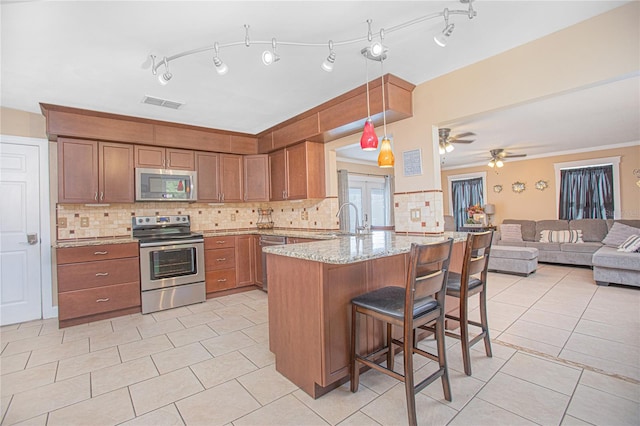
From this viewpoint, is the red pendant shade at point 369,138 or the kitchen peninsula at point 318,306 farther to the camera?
the red pendant shade at point 369,138

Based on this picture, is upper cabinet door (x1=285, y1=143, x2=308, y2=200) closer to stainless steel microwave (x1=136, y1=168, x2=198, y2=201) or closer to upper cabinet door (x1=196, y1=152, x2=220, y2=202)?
upper cabinet door (x1=196, y1=152, x2=220, y2=202)

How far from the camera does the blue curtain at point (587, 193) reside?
245 inches

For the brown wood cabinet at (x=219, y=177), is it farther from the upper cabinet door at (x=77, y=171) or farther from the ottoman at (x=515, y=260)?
the ottoman at (x=515, y=260)

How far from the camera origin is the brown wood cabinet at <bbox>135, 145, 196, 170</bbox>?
3908 millimetres

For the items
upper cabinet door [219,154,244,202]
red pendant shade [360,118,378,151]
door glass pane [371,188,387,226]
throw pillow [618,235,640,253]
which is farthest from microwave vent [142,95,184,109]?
throw pillow [618,235,640,253]

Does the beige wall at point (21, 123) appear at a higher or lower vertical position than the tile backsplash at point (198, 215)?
higher

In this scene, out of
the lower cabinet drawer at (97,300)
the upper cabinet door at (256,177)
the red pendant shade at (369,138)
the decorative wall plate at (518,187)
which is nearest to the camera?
the red pendant shade at (369,138)

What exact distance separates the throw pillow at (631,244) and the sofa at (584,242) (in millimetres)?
116

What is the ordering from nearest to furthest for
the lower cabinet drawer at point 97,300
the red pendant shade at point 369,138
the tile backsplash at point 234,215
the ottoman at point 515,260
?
the red pendant shade at point 369,138
the tile backsplash at point 234,215
the lower cabinet drawer at point 97,300
the ottoman at point 515,260

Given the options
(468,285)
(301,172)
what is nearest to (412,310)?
(468,285)

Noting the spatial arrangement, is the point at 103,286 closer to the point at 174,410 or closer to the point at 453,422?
the point at 174,410

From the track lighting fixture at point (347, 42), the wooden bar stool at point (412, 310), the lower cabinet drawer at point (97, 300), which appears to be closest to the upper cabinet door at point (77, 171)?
the lower cabinet drawer at point (97, 300)

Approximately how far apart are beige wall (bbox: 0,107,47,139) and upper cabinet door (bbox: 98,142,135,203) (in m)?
0.67

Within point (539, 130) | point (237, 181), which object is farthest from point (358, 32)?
point (539, 130)
